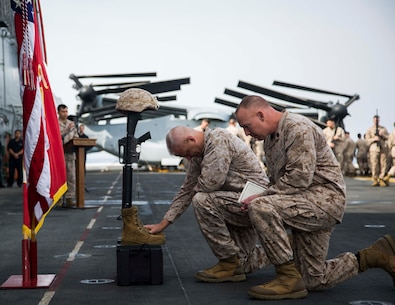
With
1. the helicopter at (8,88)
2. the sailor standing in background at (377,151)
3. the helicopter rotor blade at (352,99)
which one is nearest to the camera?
the sailor standing in background at (377,151)

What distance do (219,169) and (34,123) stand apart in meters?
1.55

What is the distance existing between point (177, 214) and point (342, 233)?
408cm

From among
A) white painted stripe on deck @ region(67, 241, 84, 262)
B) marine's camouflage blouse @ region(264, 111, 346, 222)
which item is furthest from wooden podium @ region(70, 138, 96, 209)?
marine's camouflage blouse @ region(264, 111, 346, 222)

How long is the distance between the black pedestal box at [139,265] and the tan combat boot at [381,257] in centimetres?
161

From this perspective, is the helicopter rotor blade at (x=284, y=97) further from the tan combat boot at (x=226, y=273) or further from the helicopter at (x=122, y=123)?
the tan combat boot at (x=226, y=273)

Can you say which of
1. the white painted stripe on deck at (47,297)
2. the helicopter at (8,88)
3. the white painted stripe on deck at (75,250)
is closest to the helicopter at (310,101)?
the helicopter at (8,88)

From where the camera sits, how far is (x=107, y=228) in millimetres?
10844

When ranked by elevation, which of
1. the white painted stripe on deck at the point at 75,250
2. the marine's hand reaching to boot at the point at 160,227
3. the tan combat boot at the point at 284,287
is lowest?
the white painted stripe on deck at the point at 75,250

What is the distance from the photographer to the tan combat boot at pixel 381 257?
5656 mm

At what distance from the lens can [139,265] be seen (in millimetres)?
6148

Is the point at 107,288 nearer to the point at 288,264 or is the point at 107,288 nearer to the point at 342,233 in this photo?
the point at 288,264

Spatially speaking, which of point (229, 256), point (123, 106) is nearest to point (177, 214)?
point (229, 256)

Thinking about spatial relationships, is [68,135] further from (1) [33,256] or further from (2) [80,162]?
(1) [33,256]

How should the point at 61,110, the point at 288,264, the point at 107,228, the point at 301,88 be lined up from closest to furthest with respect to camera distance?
the point at 288,264
the point at 107,228
the point at 61,110
the point at 301,88
